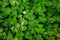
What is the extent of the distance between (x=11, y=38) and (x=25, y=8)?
429mm

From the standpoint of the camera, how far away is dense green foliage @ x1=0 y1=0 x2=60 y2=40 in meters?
2.12

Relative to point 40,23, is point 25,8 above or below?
above

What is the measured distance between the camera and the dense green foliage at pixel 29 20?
212cm

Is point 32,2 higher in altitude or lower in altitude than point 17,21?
→ higher

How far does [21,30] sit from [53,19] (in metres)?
0.42

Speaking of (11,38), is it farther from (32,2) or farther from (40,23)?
(32,2)

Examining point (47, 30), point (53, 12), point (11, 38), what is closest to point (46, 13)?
point (53, 12)

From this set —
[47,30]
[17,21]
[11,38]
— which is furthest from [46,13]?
[11,38]

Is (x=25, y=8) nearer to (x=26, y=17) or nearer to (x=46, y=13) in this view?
(x=26, y=17)

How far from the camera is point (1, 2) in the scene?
7.16ft

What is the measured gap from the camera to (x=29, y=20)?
2.16 metres

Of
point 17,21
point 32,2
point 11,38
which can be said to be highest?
point 32,2

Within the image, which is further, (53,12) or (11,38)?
(53,12)

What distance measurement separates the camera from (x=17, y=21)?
217cm
